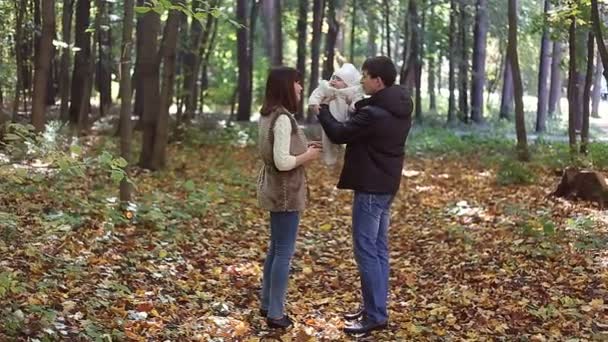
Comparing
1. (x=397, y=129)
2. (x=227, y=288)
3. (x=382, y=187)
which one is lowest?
(x=227, y=288)

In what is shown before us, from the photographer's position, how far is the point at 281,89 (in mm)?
5078

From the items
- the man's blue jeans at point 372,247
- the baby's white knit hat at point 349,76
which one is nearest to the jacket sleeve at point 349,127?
the baby's white knit hat at point 349,76

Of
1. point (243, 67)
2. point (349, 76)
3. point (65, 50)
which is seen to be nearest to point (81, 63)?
point (65, 50)

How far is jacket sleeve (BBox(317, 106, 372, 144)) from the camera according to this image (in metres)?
5.03

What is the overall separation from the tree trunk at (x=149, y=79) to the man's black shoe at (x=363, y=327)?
299 inches

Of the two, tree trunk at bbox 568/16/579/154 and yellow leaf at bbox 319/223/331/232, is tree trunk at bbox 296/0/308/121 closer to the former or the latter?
tree trunk at bbox 568/16/579/154

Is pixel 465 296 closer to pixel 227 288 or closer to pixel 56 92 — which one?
pixel 227 288

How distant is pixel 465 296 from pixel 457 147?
1422cm

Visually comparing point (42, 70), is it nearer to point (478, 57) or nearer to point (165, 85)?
point (165, 85)

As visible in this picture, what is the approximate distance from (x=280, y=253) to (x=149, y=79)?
25.6ft

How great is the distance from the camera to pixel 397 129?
5152 mm

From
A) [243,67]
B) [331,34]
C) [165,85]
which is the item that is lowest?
[165,85]

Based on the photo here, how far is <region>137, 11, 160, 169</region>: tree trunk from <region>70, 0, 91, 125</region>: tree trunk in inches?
198

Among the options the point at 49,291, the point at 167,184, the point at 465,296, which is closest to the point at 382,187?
the point at 465,296
